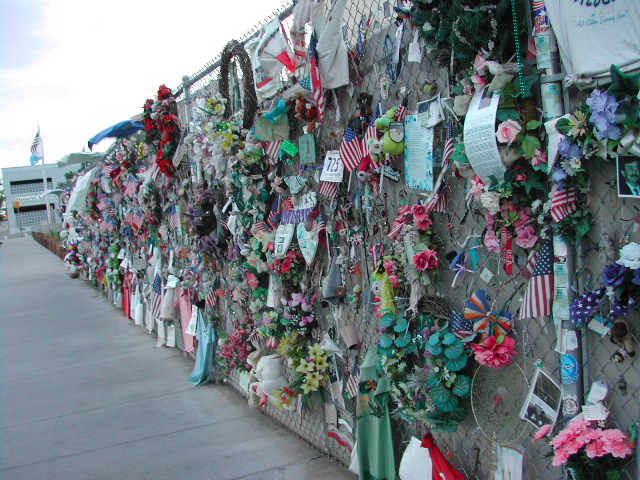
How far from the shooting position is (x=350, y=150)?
11.6 feet

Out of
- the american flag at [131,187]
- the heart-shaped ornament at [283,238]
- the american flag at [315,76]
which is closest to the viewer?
the american flag at [315,76]

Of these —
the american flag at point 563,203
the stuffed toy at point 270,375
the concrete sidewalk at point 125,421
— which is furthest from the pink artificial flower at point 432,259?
the stuffed toy at point 270,375

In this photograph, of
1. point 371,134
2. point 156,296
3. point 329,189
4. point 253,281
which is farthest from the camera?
point 156,296

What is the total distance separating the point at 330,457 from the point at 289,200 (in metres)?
Answer: 1.93

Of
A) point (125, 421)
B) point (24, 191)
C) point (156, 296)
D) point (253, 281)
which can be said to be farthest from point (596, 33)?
point (24, 191)

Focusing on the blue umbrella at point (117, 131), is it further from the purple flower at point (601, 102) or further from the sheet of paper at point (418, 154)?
the purple flower at point (601, 102)

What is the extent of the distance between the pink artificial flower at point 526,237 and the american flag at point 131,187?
7.80 meters

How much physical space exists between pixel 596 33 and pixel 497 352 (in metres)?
1.34

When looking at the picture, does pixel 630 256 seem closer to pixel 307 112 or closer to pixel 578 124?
pixel 578 124

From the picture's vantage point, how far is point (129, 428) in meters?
5.46

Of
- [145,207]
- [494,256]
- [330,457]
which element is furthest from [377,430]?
[145,207]

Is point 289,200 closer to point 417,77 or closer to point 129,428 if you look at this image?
point 417,77

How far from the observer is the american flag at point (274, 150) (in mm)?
4496

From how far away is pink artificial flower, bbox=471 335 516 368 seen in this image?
259 cm
